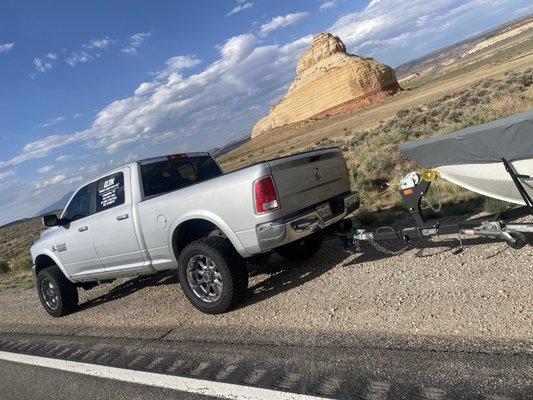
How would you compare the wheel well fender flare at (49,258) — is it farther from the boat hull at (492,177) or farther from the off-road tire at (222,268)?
the boat hull at (492,177)

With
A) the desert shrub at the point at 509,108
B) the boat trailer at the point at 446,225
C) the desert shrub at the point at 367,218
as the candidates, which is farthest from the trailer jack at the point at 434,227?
the desert shrub at the point at 509,108

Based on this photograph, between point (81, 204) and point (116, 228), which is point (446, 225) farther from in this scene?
point (81, 204)

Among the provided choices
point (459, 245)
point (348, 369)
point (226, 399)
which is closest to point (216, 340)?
point (226, 399)

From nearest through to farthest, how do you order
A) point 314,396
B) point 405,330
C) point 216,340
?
point 314,396
point 405,330
point 216,340

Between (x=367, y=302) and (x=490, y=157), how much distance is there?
184 centimetres

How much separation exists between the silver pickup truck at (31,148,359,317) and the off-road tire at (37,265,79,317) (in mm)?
96

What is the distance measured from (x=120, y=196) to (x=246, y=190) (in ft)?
7.45

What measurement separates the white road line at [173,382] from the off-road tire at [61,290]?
7.21 ft

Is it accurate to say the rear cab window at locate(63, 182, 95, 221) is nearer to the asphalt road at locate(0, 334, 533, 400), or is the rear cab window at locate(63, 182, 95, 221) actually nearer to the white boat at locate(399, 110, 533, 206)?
the asphalt road at locate(0, 334, 533, 400)

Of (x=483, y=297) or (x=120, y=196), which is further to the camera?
(x=120, y=196)

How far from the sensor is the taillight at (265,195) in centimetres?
530

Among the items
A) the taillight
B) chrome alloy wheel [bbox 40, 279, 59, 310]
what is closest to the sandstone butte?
chrome alloy wheel [bbox 40, 279, 59, 310]

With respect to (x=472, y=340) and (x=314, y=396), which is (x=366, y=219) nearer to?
(x=472, y=340)

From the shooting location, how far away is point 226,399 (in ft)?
12.5
